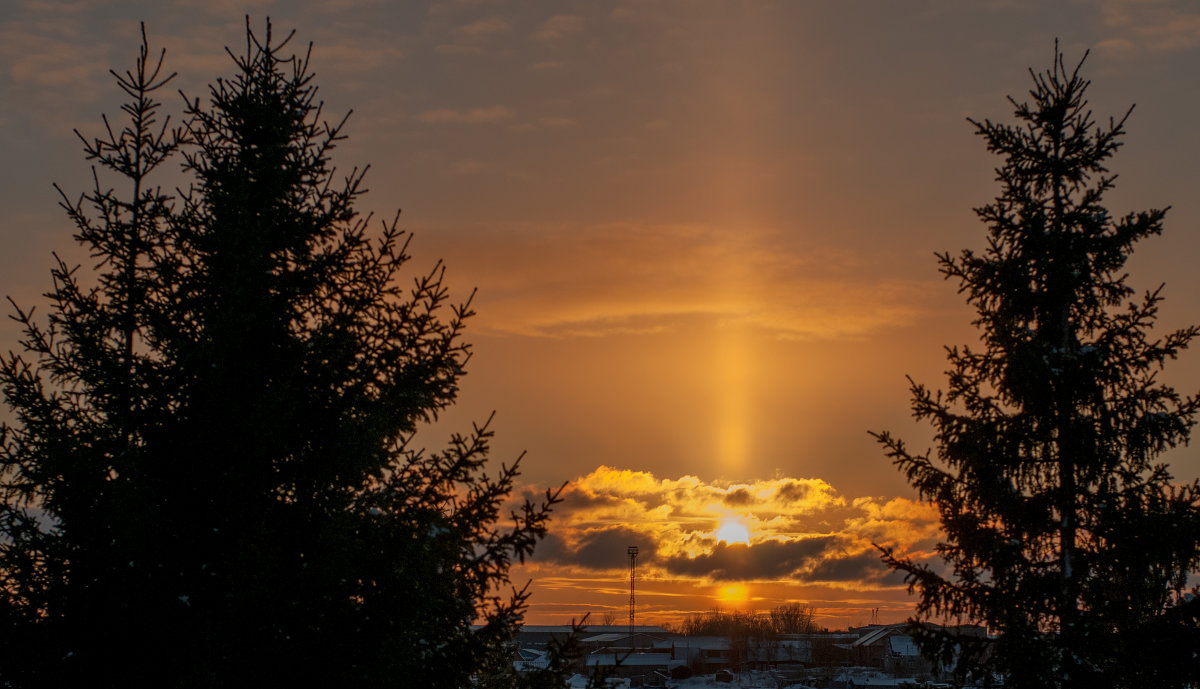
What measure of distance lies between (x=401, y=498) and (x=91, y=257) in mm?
4265

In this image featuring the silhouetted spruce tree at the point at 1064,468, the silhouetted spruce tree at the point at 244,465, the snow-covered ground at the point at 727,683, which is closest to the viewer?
the silhouetted spruce tree at the point at 244,465

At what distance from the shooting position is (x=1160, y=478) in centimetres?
1498

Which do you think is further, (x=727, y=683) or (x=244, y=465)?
(x=727, y=683)

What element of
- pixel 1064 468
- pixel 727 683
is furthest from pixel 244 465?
pixel 727 683

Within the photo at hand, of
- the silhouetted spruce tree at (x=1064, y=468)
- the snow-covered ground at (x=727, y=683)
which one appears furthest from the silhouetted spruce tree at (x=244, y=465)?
the snow-covered ground at (x=727, y=683)

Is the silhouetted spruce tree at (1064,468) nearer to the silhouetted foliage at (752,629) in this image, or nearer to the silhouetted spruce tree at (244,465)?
the silhouetted spruce tree at (244,465)

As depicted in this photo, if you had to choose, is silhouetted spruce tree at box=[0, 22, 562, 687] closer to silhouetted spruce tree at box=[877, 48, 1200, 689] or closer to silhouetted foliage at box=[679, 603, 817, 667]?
silhouetted spruce tree at box=[877, 48, 1200, 689]

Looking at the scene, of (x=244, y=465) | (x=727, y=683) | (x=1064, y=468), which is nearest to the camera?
(x=244, y=465)

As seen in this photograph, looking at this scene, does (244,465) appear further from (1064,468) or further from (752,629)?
(752,629)

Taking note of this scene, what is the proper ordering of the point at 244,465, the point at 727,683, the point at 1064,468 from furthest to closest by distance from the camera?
the point at 727,683, the point at 1064,468, the point at 244,465

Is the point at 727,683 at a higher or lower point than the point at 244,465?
lower

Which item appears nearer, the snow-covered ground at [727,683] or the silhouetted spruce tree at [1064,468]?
the silhouetted spruce tree at [1064,468]

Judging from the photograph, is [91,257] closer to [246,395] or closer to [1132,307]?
[246,395]

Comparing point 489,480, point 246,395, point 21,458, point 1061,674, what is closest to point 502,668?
point 489,480
